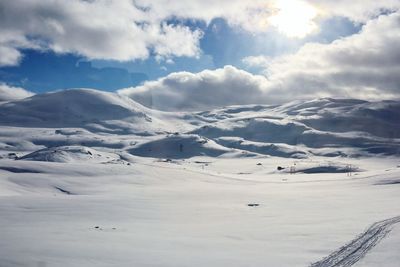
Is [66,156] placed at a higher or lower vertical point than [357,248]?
higher

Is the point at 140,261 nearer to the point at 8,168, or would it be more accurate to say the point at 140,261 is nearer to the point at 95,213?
the point at 95,213

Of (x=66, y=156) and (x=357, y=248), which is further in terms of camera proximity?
(x=66, y=156)

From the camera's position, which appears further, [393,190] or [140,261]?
[393,190]

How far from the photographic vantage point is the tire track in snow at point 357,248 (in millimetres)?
17906

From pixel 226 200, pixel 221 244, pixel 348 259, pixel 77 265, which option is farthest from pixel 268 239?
pixel 226 200

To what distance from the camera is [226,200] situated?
4825 centimetres

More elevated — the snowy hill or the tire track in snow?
the snowy hill

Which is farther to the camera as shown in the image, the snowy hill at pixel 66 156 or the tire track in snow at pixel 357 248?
the snowy hill at pixel 66 156

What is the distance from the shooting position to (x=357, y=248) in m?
20.5

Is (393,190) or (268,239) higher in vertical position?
(393,190)

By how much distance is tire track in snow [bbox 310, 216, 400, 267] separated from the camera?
17.9 metres

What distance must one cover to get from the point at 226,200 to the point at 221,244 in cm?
2576

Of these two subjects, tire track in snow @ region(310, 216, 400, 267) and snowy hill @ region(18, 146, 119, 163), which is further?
snowy hill @ region(18, 146, 119, 163)

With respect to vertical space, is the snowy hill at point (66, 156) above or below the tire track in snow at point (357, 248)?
above
